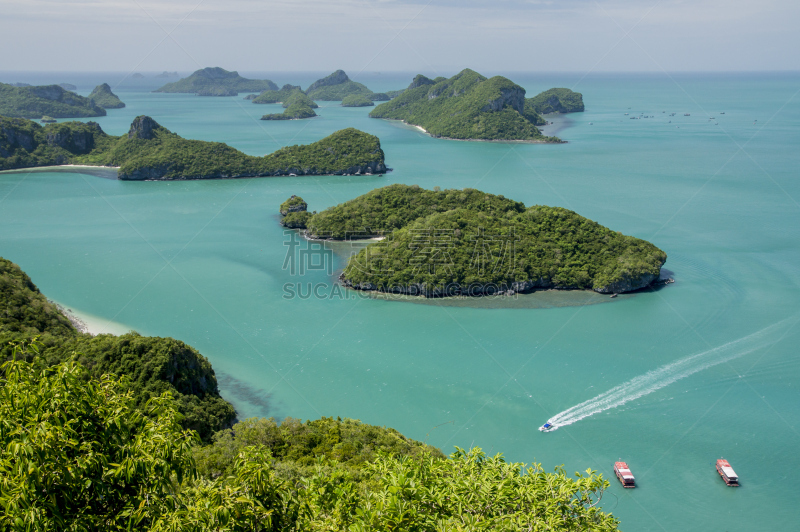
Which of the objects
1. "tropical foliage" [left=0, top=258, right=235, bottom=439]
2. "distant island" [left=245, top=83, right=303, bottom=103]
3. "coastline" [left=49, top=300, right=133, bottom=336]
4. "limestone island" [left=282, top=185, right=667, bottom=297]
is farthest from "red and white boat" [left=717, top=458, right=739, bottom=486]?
"distant island" [left=245, top=83, right=303, bottom=103]

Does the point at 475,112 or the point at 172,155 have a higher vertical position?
the point at 475,112

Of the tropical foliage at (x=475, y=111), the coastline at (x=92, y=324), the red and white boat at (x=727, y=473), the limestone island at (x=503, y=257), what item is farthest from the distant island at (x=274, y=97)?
the red and white boat at (x=727, y=473)

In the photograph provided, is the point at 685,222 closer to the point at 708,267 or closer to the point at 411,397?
the point at 708,267

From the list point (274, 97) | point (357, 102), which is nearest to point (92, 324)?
point (357, 102)

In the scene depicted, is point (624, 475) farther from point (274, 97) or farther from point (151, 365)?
point (274, 97)

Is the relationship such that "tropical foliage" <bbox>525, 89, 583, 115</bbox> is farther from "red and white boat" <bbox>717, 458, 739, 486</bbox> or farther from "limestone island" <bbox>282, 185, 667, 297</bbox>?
"red and white boat" <bbox>717, 458, 739, 486</bbox>

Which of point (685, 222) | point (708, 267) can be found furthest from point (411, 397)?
point (685, 222)

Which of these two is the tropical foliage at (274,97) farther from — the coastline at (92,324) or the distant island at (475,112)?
the coastline at (92,324)
